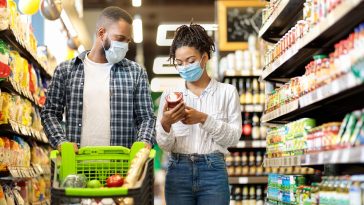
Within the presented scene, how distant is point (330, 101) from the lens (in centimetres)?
408

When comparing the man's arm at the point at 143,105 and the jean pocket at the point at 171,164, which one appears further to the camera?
the man's arm at the point at 143,105

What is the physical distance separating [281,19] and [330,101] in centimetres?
147

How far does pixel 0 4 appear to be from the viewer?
4863 millimetres

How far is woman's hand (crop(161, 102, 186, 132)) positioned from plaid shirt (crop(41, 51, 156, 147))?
1.01 feet

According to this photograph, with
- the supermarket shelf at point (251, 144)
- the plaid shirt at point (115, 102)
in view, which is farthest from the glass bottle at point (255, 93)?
the plaid shirt at point (115, 102)

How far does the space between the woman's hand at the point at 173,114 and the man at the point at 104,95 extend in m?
0.28

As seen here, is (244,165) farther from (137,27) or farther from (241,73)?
(137,27)

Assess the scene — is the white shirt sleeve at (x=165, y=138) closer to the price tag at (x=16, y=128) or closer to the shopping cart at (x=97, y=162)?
the shopping cart at (x=97, y=162)

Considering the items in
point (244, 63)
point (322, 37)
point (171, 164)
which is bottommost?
point (171, 164)

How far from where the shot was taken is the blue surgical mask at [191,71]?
3.69 metres

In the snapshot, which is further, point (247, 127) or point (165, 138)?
point (247, 127)

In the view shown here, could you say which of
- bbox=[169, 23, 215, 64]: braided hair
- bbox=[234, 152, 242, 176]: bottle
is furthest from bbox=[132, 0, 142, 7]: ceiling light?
bbox=[169, 23, 215, 64]: braided hair

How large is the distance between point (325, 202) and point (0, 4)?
2.86 m

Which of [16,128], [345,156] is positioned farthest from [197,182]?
[16,128]
